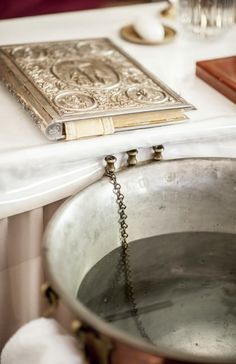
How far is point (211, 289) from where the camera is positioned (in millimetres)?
768

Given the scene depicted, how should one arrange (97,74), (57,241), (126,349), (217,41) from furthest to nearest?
(217,41) < (97,74) < (57,241) < (126,349)

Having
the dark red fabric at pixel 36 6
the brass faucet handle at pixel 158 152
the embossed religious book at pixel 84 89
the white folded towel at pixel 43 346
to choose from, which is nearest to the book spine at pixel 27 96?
the embossed religious book at pixel 84 89

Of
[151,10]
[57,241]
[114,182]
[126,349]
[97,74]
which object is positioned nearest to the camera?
[126,349]

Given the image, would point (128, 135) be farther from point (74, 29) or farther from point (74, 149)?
point (74, 29)

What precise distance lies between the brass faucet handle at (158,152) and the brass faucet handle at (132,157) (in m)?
0.03

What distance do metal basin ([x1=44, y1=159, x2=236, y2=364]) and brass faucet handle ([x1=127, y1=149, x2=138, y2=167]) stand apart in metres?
0.02

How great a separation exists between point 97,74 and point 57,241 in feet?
1.10

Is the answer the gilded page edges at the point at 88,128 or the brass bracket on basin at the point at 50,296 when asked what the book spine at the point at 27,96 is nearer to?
the gilded page edges at the point at 88,128

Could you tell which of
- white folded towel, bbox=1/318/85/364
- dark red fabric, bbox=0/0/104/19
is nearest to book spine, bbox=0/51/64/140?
white folded towel, bbox=1/318/85/364

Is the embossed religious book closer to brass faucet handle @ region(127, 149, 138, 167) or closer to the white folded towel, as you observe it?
brass faucet handle @ region(127, 149, 138, 167)

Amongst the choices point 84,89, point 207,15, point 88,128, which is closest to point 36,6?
point 207,15

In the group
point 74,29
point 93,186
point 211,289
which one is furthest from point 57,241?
point 74,29

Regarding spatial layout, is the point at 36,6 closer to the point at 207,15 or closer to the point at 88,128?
the point at 207,15

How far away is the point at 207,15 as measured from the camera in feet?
3.49
